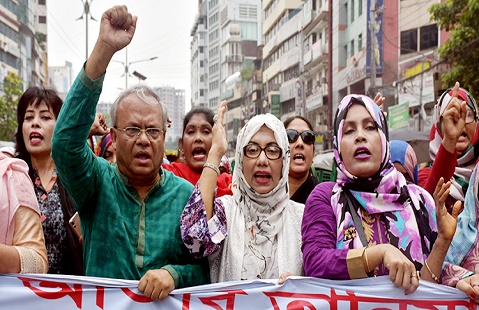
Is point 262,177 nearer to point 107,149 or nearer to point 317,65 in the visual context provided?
point 107,149

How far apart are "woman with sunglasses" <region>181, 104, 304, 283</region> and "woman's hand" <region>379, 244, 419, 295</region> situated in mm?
490

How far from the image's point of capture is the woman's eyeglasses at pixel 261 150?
2713 mm

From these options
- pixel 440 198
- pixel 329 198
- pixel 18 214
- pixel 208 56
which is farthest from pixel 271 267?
pixel 208 56

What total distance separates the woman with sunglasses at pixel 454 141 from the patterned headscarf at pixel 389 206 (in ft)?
2.20

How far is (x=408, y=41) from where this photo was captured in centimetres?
2458

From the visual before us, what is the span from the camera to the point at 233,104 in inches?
3100

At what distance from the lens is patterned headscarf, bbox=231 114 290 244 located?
2.64 metres

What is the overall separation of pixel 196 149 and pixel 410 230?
203 cm

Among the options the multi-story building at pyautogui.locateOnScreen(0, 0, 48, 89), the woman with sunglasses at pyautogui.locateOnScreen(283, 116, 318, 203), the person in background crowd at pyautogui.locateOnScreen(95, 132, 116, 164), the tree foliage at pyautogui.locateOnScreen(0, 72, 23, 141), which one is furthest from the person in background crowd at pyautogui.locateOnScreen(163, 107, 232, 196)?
the multi-story building at pyautogui.locateOnScreen(0, 0, 48, 89)

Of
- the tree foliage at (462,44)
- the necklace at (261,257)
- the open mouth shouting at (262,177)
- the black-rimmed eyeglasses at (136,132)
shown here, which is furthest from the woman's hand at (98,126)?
the tree foliage at (462,44)

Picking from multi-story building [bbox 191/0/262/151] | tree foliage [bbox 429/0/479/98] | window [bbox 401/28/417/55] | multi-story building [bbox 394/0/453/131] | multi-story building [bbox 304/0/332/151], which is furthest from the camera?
multi-story building [bbox 191/0/262/151]

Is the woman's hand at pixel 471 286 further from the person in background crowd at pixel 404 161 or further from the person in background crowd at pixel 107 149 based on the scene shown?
the person in background crowd at pixel 107 149

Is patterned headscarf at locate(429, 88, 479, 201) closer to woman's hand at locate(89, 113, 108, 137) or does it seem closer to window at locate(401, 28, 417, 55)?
woman's hand at locate(89, 113, 108, 137)

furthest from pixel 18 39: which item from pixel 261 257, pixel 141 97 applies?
pixel 261 257
